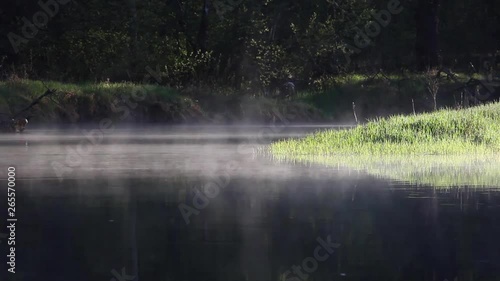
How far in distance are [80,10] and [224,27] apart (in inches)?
221

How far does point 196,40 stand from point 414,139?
75.7 ft

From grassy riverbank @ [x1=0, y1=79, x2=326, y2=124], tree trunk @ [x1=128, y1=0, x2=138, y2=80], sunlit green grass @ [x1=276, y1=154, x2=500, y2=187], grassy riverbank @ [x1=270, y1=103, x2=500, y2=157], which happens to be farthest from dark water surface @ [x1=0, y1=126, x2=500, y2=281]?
tree trunk @ [x1=128, y1=0, x2=138, y2=80]

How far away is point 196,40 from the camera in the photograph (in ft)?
150

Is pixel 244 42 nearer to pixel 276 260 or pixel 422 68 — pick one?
pixel 422 68

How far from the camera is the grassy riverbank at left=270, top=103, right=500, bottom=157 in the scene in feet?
73.4

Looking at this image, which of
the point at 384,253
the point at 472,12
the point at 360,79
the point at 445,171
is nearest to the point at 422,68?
the point at 360,79

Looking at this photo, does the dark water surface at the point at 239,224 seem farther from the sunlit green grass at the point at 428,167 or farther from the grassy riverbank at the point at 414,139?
the grassy riverbank at the point at 414,139

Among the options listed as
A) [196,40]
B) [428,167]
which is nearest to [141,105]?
[196,40]

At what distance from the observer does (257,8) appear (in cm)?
4612

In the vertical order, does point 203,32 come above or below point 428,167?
above

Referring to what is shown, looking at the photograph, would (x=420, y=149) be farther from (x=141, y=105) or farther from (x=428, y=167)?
(x=141, y=105)

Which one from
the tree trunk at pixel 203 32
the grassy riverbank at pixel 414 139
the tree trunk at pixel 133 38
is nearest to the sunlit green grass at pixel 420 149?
the grassy riverbank at pixel 414 139

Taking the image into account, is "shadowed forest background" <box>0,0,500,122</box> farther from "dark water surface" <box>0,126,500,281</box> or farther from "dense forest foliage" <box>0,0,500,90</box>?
"dark water surface" <box>0,126,500,281</box>

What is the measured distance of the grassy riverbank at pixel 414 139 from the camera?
22.4m
